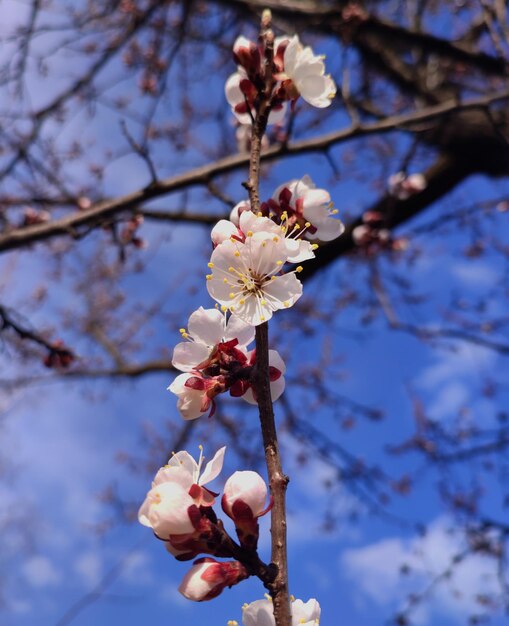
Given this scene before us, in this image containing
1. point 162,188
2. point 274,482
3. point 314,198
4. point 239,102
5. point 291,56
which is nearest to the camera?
point 274,482

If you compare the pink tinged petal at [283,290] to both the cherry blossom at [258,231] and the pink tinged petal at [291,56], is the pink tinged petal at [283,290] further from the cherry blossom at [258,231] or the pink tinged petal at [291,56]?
the pink tinged petal at [291,56]

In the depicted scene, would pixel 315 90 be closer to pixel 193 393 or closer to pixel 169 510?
pixel 193 393

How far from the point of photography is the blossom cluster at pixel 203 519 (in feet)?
2.35

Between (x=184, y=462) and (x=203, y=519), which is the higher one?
(x=184, y=462)

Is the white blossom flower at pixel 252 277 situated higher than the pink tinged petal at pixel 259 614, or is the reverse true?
the white blossom flower at pixel 252 277

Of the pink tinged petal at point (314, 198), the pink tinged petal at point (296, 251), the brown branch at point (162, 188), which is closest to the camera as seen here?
the pink tinged petal at point (296, 251)

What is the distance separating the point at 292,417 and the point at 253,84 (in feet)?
11.9

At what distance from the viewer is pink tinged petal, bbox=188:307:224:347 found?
2.84 feet

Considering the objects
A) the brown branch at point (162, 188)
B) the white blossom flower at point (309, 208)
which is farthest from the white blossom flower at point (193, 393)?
the brown branch at point (162, 188)

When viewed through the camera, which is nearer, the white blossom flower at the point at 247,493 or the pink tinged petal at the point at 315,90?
the white blossom flower at the point at 247,493

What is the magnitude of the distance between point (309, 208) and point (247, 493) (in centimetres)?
53

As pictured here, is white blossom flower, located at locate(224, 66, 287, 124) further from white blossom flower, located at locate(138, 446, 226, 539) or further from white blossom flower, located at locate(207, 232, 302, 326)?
white blossom flower, located at locate(138, 446, 226, 539)

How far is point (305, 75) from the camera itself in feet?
3.85

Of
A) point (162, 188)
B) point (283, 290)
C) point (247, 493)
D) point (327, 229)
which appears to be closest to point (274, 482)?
point (247, 493)
